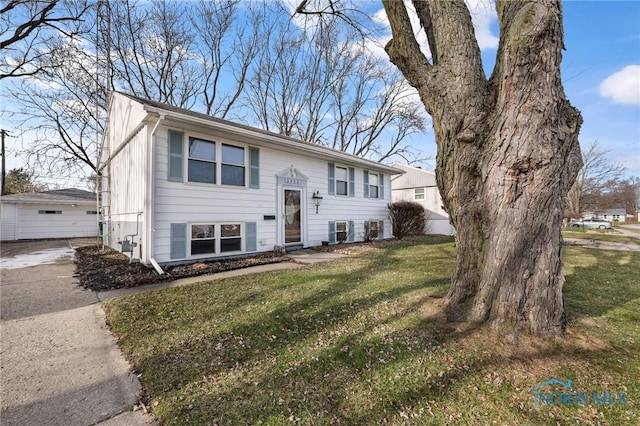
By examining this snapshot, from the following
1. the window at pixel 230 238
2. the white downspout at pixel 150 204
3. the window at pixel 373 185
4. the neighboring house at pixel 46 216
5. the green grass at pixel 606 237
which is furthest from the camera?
the neighboring house at pixel 46 216

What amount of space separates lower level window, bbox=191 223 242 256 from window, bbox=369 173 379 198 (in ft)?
22.3

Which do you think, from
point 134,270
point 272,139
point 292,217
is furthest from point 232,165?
point 134,270

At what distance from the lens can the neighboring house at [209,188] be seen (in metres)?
6.66

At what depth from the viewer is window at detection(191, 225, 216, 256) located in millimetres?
7227

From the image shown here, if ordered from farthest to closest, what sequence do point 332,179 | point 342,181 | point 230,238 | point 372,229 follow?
1. point 372,229
2. point 342,181
3. point 332,179
4. point 230,238

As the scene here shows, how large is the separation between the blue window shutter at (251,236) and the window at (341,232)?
378cm

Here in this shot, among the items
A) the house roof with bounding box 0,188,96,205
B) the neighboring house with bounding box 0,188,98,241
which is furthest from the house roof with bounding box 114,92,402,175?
the neighboring house with bounding box 0,188,98,241

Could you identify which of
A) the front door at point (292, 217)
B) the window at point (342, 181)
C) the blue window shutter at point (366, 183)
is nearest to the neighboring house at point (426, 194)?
the blue window shutter at point (366, 183)

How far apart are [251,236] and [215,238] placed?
1085 mm

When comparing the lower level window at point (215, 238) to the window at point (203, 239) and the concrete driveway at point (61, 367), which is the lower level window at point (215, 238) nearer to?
the window at point (203, 239)

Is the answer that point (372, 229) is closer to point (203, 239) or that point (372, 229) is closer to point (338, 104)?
point (203, 239)

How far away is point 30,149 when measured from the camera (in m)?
14.5

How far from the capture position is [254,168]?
27.6 feet

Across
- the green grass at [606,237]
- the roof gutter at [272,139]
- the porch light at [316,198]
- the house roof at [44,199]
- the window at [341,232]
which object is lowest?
the green grass at [606,237]
